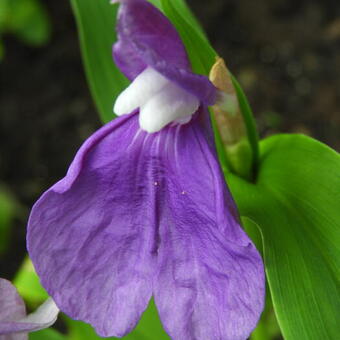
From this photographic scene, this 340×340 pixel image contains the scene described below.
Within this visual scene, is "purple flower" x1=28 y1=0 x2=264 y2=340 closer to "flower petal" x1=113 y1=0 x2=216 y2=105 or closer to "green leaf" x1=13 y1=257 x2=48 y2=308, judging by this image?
"flower petal" x1=113 y1=0 x2=216 y2=105

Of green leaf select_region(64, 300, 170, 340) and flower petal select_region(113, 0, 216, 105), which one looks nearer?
flower petal select_region(113, 0, 216, 105)

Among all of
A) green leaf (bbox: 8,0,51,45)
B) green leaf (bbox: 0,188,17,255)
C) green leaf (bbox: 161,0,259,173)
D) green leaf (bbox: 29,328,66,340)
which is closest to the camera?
green leaf (bbox: 161,0,259,173)

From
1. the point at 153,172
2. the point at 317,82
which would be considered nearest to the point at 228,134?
the point at 153,172

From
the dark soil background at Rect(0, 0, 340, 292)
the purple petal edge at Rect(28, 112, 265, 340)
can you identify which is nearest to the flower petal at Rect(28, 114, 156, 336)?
the purple petal edge at Rect(28, 112, 265, 340)

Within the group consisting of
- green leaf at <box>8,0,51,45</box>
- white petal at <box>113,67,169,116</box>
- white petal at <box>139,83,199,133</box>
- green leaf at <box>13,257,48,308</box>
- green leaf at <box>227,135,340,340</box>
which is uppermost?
green leaf at <box>8,0,51,45</box>

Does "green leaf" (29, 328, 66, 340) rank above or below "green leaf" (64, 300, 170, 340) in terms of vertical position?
above

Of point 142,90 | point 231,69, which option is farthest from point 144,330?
point 231,69

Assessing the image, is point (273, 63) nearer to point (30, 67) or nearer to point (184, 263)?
point (30, 67)

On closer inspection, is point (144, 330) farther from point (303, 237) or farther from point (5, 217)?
point (5, 217)
